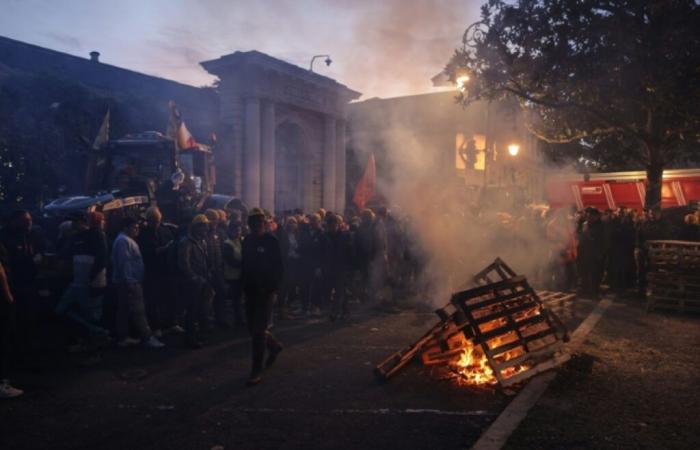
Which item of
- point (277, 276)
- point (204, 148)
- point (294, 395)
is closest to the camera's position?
point (294, 395)

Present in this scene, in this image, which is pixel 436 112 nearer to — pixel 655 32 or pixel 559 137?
pixel 559 137

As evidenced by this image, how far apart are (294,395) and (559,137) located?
40.9ft

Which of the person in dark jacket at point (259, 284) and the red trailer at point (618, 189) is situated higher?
the red trailer at point (618, 189)

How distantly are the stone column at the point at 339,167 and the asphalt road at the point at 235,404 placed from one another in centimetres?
1592

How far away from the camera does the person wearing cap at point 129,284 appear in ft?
21.3

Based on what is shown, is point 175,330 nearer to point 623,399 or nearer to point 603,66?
point 623,399

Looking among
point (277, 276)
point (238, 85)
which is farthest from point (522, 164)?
point (277, 276)

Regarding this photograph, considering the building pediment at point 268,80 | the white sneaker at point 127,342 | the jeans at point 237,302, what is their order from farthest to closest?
the building pediment at point 268,80
the jeans at point 237,302
the white sneaker at point 127,342

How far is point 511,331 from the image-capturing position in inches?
212

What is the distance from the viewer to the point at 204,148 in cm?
1283

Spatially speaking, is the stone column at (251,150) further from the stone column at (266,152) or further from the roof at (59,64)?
the roof at (59,64)

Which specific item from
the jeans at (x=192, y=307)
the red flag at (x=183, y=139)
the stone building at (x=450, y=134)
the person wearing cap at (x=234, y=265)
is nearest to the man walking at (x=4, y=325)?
the jeans at (x=192, y=307)

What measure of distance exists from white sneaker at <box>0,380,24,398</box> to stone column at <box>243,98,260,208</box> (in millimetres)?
12997

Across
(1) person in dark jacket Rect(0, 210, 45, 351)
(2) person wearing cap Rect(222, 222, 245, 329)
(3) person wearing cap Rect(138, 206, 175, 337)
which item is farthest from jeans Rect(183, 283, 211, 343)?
(1) person in dark jacket Rect(0, 210, 45, 351)
